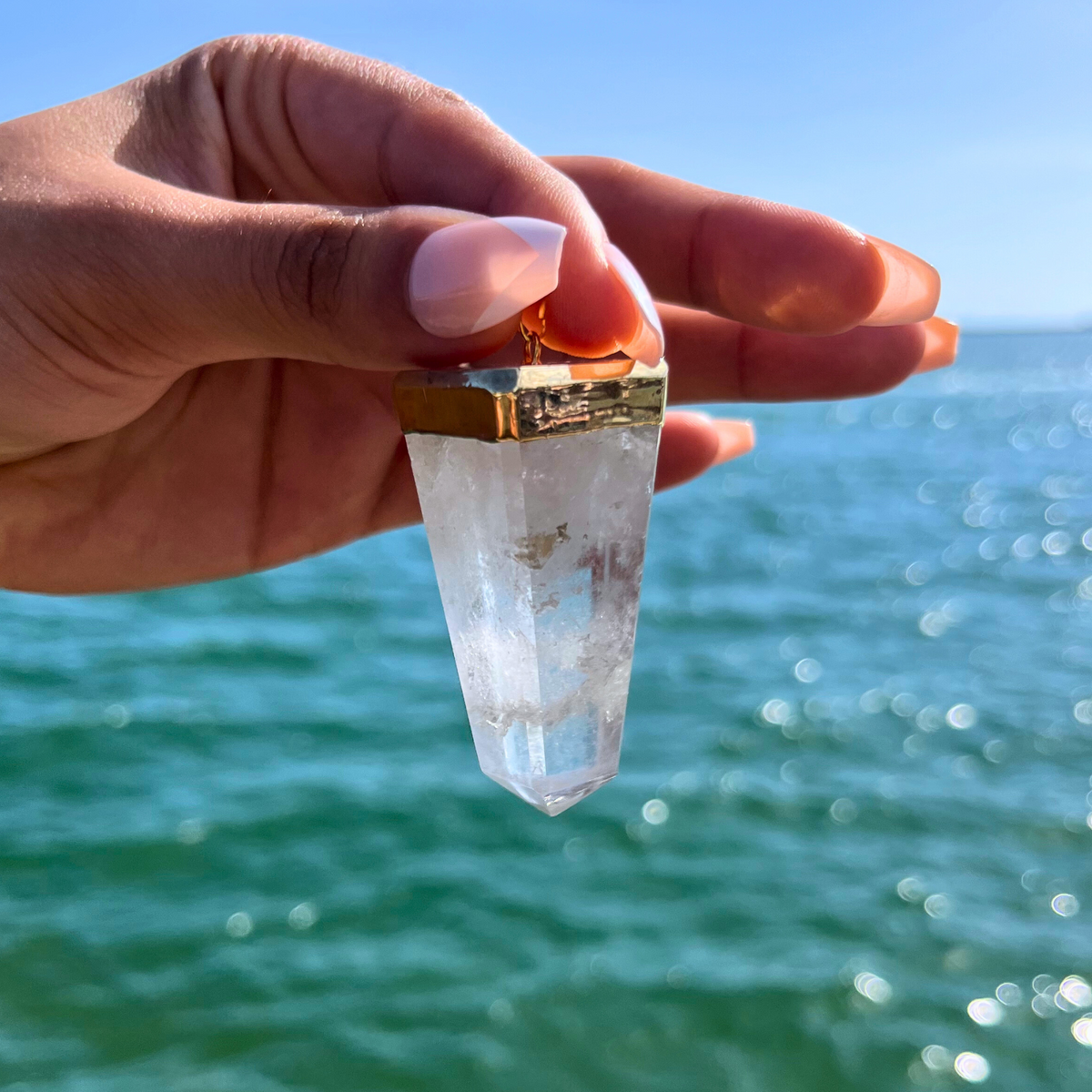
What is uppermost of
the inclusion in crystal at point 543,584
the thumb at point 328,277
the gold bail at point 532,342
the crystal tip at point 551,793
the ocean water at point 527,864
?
the thumb at point 328,277

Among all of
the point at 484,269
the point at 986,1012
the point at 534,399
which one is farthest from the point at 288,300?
the point at 986,1012

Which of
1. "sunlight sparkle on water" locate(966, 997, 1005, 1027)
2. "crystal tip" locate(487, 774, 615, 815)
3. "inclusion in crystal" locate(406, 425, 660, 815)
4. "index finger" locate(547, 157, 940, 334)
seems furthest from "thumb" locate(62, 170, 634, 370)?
"sunlight sparkle on water" locate(966, 997, 1005, 1027)

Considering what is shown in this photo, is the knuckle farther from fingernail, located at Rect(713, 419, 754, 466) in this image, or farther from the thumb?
fingernail, located at Rect(713, 419, 754, 466)

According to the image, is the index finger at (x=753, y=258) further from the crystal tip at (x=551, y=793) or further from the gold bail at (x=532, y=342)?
the crystal tip at (x=551, y=793)

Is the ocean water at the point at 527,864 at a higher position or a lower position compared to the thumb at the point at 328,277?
lower

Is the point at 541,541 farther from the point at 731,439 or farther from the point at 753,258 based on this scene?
the point at 731,439

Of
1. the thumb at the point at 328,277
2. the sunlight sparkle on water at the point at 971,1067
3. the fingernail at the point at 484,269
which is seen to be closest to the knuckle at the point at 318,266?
the thumb at the point at 328,277

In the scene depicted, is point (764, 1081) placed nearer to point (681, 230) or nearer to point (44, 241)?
point (681, 230)

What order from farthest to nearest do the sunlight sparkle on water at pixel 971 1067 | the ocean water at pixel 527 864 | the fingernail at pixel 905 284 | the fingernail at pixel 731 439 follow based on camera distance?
the ocean water at pixel 527 864 < the sunlight sparkle on water at pixel 971 1067 < the fingernail at pixel 731 439 < the fingernail at pixel 905 284
